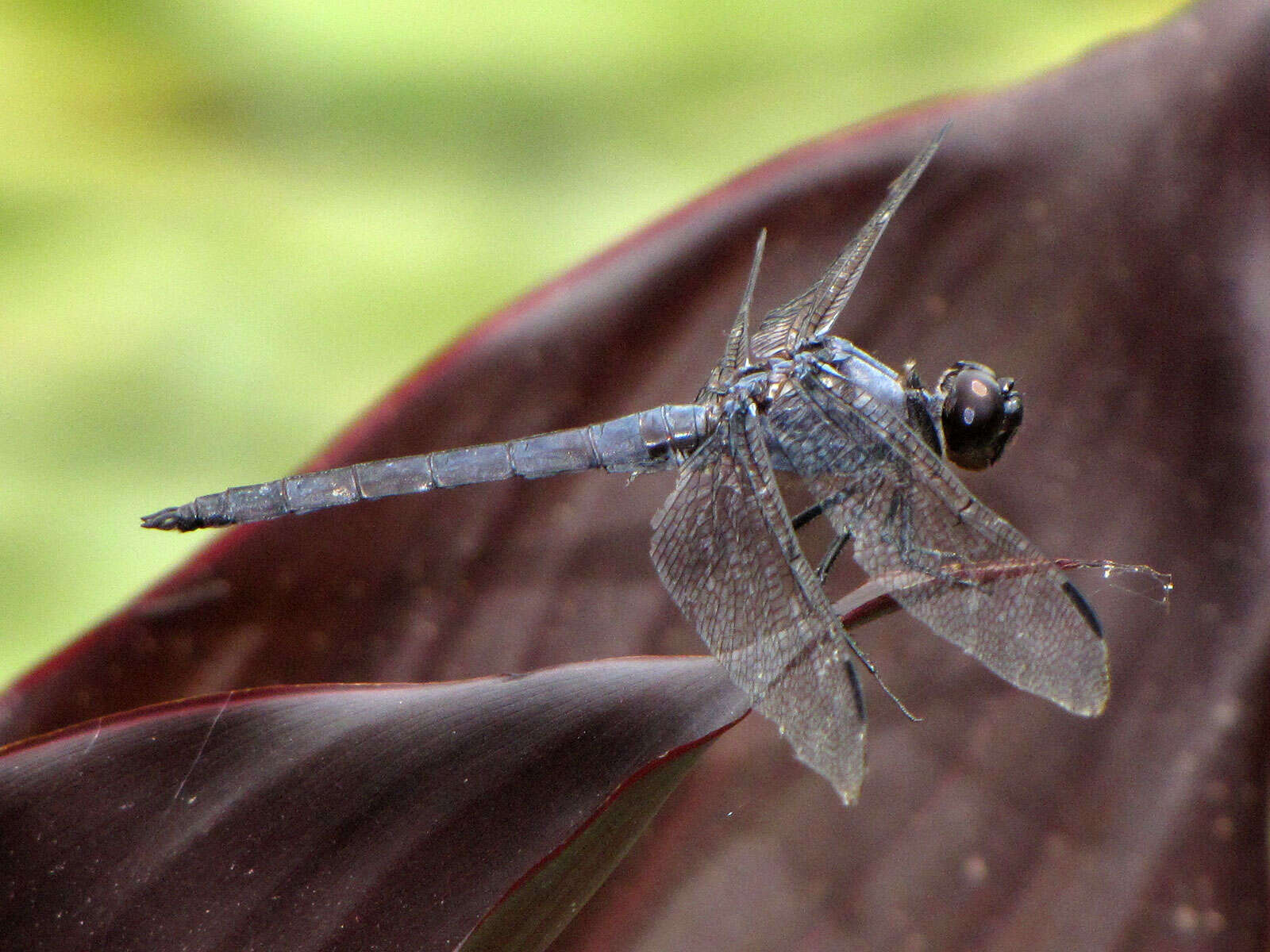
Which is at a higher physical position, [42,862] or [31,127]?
[31,127]

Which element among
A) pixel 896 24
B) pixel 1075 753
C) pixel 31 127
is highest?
pixel 31 127

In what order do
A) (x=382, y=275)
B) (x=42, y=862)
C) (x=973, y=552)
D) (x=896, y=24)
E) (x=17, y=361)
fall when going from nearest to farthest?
Answer: (x=42, y=862) → (x=973, y=552) → (x=17, y=361) → (x=382, y=275) → (x=896, y=24)

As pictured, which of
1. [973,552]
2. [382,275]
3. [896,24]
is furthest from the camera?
[896,24]

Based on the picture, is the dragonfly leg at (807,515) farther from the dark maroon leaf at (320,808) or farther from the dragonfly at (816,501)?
the dark maroon leaf at (320,808)

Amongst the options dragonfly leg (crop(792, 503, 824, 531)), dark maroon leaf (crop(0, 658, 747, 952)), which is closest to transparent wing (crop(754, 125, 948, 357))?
dragonfly leg (crop(792, 503, 824, 531))

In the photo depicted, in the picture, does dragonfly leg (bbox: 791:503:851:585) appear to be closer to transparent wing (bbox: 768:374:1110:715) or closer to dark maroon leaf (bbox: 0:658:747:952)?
transparent wing (bbox: 768:374:1110:715)

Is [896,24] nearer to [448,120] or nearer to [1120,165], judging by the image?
[448,120]

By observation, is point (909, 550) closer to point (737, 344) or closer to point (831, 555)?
point (831, 555)

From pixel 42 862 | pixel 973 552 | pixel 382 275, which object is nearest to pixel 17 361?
pixel 382 275
